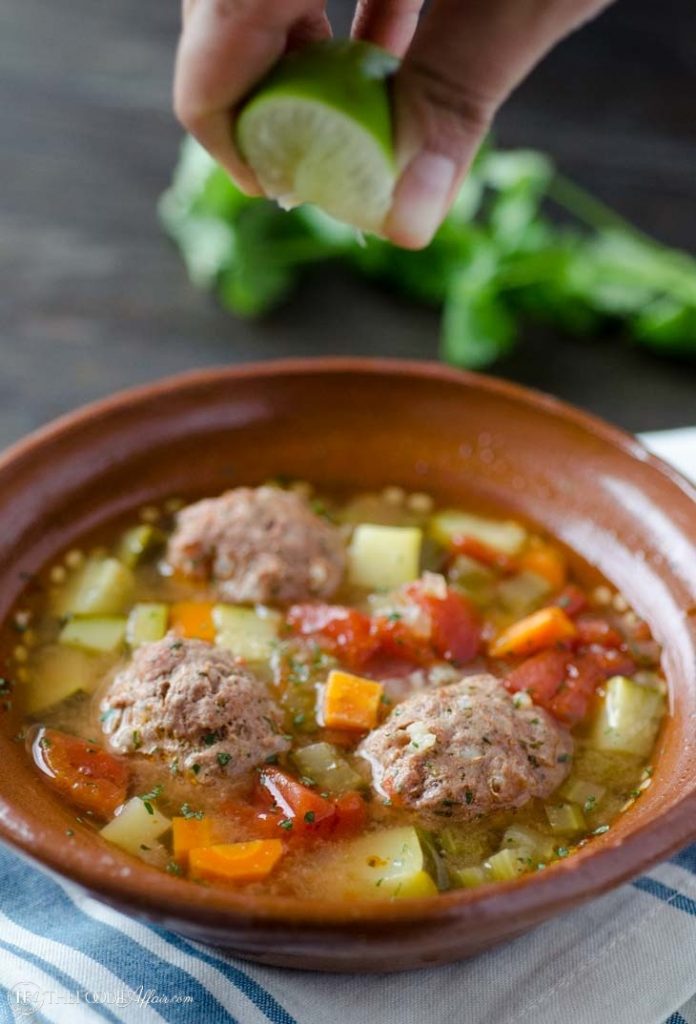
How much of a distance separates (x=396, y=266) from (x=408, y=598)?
265 centimetres

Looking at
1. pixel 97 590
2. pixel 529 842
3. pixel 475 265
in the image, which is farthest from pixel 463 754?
pixel 475 265

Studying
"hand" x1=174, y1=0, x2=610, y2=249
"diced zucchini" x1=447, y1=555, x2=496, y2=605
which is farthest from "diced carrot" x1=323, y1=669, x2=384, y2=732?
"hand" x1=174, y1=0, x2=610, y2=249

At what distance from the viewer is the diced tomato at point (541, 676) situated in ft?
11.1

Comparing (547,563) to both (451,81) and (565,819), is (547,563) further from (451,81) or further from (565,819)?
(451,81)

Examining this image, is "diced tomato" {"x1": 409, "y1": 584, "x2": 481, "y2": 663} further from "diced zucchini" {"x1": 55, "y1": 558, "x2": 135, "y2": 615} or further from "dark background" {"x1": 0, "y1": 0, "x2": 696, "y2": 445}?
"dark background" {"x1": 0, "y1": 0, "x2": 696, "y2": 445}

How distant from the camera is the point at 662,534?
3672 millimetres

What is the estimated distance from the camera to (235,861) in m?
2.88

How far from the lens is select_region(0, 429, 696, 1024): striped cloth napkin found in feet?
9.14

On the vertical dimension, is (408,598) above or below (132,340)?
above

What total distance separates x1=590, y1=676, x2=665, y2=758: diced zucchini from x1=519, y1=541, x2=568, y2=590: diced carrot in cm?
44

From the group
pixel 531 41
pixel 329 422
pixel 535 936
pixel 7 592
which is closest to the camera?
pixel 531 41

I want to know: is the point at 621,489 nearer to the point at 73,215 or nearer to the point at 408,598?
the point at 408,598

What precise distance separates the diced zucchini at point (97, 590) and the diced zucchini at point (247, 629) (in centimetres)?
29

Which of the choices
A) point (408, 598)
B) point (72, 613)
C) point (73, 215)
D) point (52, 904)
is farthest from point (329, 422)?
point (73, 215)
